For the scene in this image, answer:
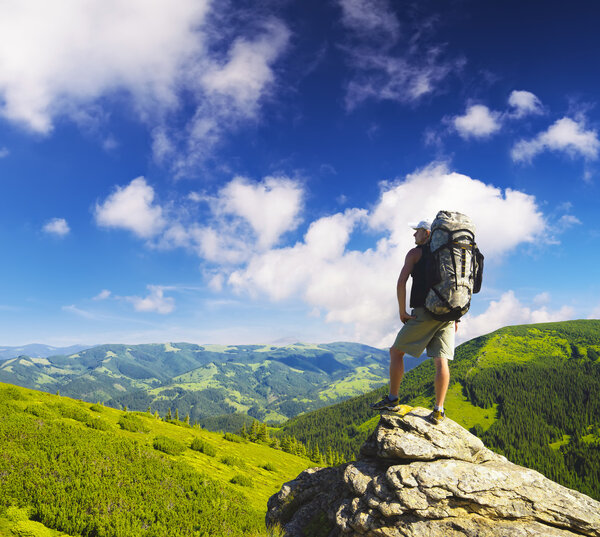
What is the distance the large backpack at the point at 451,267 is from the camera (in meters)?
8.29

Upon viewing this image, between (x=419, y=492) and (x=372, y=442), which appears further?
(x=372, y=442)

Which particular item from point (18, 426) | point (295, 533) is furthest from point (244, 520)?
point (18, 426)

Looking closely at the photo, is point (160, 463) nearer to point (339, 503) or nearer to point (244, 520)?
point (244, 520)

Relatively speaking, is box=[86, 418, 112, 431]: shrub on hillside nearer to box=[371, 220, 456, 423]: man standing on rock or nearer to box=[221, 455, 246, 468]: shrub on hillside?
box=[221, 455, 246, 468]: shrub on hillside

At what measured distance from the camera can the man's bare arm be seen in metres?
9.04

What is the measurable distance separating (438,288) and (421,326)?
1291 millimetres

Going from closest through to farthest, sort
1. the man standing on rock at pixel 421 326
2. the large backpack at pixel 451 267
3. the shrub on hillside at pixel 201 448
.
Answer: the large backpack at pixel 451 267
the man standing on rock at pixel 421 326
the shrub on hillside at pixel 201 448

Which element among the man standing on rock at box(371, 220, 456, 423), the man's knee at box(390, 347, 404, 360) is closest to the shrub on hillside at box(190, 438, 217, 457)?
the man standing on rock at box(371, 220, 456, 423)

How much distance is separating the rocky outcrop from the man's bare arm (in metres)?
3.60

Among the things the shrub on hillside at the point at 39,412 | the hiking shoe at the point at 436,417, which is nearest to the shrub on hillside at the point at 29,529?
the shrub on hillside at the point at 39,412

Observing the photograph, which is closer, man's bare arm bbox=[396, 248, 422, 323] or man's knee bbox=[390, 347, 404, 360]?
man's bare arm bbox=[396, 248, 422, 323]

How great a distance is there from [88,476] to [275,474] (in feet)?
64.6

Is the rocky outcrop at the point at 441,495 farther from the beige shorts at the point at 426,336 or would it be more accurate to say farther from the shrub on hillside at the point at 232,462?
the shrub on hillside at the point at 232,462

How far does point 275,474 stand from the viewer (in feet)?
88.3
